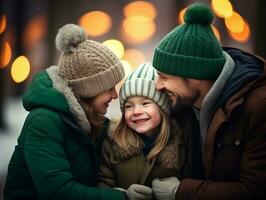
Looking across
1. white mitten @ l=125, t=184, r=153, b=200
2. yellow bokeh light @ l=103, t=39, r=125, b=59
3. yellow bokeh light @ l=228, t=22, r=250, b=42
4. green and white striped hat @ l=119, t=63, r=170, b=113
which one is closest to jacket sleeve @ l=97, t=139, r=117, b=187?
white mitten @ l=125, t=184, r=153, b=200

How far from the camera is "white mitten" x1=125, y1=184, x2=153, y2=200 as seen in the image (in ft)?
5.50

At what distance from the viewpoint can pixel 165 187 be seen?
1685 mm

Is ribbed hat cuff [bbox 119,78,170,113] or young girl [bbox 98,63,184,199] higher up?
ribbed hat cuff [bbox 119,78,170,113]

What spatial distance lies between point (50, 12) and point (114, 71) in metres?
0.62

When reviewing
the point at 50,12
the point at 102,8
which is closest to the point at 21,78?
the point at 50,12

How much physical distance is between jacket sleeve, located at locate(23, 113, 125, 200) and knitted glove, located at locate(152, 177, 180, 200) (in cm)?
29

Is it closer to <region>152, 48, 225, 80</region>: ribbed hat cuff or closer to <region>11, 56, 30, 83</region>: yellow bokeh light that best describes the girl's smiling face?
<region>152, 48, 225, 80</region>: ribbed hat cuff

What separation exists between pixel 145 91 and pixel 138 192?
40cm

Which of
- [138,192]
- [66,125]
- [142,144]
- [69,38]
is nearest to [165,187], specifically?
[138,192]

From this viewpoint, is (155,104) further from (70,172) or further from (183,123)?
(70,172)

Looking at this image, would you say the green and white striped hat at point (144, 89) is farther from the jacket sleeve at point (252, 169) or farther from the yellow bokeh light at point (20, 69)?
the yellow bokeh light at point (20, 69)

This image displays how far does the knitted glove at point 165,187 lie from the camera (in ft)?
5.48

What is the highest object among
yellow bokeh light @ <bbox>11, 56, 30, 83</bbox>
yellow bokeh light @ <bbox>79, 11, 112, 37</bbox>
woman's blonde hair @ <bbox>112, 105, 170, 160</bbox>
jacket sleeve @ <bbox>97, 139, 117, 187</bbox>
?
yellow bokeh light @ <bbox>79, 11, 112, 37</bbox>

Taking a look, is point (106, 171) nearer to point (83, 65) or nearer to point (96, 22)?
point (83, 65)
